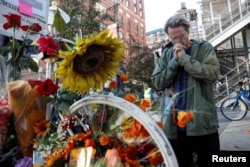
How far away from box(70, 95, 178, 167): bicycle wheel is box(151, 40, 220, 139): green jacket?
60cm

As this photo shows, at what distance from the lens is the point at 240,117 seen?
7.29 meters

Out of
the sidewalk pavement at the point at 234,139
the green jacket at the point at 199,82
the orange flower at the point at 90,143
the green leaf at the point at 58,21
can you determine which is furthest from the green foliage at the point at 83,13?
the orange flower at the point at 90,143

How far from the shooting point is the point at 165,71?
171 cm

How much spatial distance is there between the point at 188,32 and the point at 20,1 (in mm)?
1014

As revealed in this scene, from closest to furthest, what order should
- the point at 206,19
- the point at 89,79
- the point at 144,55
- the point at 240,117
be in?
the point at 89,79 < the point at 240,117 < the point at 206,19 < the point at 144,55

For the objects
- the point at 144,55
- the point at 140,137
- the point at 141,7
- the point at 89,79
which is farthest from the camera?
the point at 141,7

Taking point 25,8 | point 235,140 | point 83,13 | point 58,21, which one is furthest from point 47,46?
point 83,13

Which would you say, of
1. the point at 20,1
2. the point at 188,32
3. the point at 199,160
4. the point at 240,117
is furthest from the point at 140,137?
the point at 240,117

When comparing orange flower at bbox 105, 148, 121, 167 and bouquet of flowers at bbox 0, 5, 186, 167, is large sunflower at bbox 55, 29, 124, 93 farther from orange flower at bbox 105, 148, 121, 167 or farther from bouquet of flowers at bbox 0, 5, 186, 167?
orange flower at bbox 105, 148, 121, 167

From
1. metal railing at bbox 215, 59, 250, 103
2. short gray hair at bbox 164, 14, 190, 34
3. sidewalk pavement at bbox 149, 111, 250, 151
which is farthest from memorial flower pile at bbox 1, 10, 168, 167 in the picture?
metal railing at bbox 215, 59, 250, 103

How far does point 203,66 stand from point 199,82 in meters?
0.10

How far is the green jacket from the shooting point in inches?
62.1

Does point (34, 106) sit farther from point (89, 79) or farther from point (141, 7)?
point (141, 7)

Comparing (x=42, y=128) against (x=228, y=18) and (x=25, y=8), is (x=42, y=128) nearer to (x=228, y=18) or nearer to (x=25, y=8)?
(x=25, y=8)
